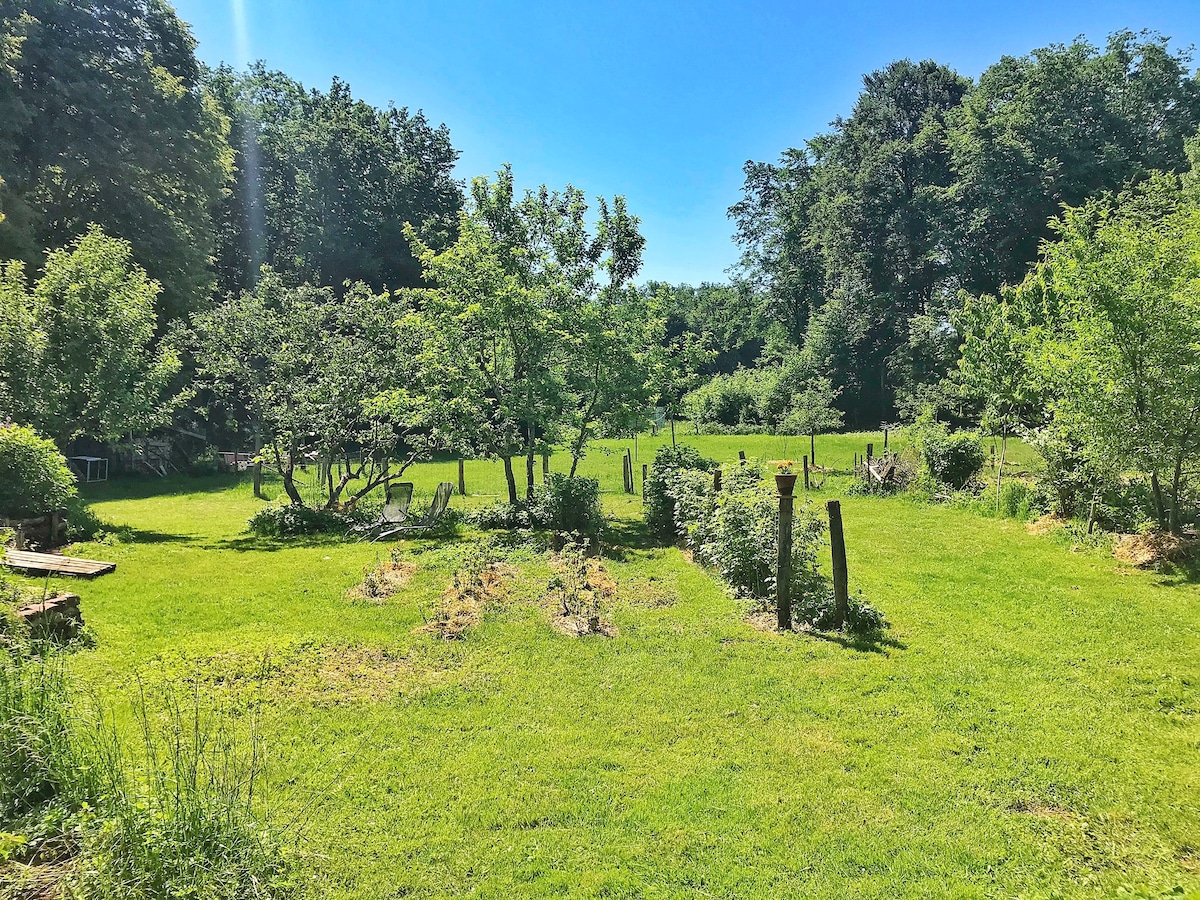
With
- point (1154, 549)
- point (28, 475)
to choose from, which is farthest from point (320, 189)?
point (1154, 549)

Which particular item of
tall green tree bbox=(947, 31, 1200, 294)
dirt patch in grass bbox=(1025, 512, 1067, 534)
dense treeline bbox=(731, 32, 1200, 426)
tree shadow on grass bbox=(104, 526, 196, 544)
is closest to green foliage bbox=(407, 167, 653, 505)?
tree shadow on grass bbox=(104, 526, 196, 544)

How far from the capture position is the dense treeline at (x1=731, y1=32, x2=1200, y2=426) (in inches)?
1326

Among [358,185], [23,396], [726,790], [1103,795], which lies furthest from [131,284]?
[358,185]

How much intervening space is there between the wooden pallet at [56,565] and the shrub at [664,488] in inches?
323

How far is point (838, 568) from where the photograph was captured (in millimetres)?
7031

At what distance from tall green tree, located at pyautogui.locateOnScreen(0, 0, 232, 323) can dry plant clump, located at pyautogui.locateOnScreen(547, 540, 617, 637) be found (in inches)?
710

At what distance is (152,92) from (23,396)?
13837 millimetres

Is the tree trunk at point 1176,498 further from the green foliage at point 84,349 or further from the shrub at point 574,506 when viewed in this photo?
the green foliage at point 84,349

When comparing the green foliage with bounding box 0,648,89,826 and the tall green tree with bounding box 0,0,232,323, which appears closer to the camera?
the green foliage with bounding box 0,648,89,826

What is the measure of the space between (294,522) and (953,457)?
15.1 metres

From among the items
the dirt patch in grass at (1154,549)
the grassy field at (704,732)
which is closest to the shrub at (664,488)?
the grassy field at (704,732)

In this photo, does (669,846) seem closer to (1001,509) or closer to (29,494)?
(29,494)

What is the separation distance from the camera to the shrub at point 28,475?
9922mm

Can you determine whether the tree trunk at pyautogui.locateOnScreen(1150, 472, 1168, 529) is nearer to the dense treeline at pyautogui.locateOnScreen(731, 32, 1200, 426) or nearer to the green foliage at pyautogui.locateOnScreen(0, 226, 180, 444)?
the green foliage at pyautogui.locateOnScreen(0, 226, 180, 444)
